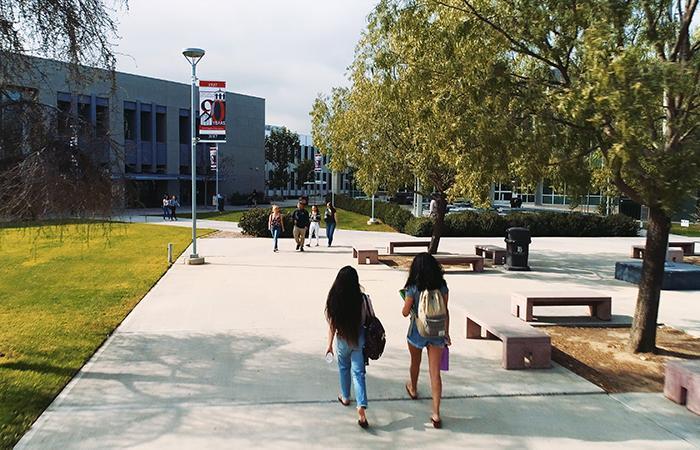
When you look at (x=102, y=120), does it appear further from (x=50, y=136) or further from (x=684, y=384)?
(x=684, y=384)

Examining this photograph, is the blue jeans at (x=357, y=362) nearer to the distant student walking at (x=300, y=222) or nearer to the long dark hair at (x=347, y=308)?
the long dark hair at (x=347, y=308)

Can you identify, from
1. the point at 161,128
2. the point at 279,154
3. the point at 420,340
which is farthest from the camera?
the point at 279,154

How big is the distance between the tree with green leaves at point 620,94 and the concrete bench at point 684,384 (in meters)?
1.55

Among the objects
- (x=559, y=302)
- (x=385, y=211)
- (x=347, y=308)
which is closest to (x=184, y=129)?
(x=385, y=211)

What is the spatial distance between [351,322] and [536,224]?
2162cm

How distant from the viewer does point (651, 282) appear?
704cm

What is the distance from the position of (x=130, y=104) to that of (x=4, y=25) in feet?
140

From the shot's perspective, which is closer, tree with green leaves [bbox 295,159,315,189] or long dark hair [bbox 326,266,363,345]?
long dark hair [bbox 326,266,363,345]

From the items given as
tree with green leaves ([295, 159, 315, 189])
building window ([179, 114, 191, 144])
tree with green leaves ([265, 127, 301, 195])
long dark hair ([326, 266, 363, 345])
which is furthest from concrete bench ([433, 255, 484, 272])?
tree with green leaves ([295, 159, 315, 189])

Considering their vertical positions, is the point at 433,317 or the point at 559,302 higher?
the point at 433,317

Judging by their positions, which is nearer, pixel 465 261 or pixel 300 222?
pixel 465 261

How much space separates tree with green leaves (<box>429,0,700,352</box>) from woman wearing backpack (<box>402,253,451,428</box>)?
227cm

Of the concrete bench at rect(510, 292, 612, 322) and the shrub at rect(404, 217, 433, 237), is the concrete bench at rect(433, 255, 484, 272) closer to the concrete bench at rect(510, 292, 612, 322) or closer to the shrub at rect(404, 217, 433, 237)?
the concrete bench at rect(510, 292, 612, 322)

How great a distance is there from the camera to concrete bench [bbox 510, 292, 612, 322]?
8.59 m
